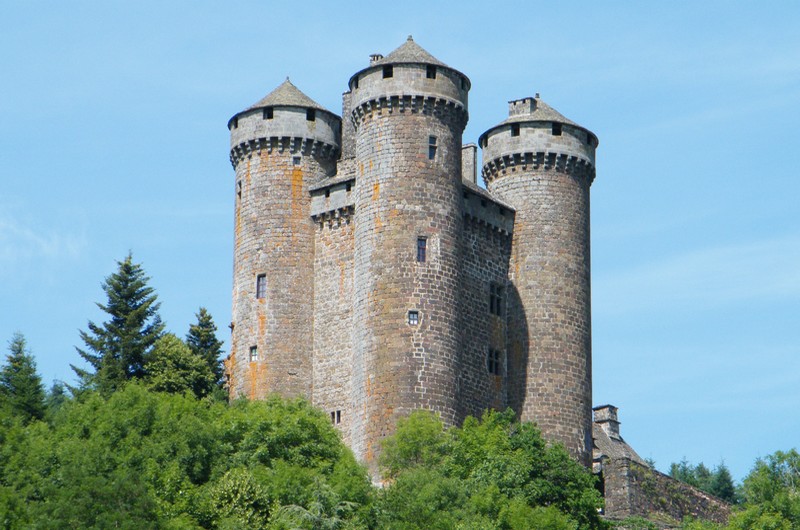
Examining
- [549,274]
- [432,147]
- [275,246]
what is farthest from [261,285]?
[549,274]

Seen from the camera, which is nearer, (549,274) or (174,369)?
(174,369)

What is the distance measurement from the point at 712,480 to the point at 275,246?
46529mm

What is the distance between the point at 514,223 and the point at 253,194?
1136 cm

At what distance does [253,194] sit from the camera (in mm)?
83188

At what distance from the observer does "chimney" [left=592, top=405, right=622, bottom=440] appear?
99250 millimetres

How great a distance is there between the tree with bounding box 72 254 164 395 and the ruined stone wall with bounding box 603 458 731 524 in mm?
21681

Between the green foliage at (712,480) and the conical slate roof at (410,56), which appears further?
the green foliage at (712,480)

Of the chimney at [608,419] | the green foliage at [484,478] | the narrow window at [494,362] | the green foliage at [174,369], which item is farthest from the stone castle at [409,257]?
the chimney at [608,419]

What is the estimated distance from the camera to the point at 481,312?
81.0 meters

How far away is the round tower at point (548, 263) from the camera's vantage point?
80625mm

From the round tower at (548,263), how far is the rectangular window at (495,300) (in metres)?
0.45

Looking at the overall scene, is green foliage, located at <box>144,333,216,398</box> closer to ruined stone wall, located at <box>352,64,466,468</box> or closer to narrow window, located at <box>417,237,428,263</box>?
ruined stone wall, located at <box>352,64,466,468</box>

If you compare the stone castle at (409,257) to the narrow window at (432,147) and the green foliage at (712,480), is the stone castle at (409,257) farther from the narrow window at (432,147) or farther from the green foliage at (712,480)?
the green foliage at (712,480)

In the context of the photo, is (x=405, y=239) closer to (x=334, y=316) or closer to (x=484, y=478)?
(x=334, y=316)
